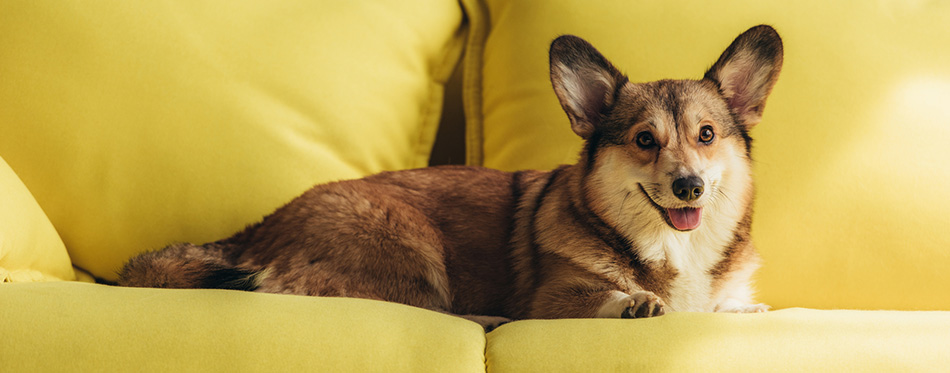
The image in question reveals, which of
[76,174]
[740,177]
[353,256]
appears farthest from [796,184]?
[76,174]

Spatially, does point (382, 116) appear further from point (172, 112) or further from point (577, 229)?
point (577, 229)

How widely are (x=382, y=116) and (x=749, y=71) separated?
3.22 feet

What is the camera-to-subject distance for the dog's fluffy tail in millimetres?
1318

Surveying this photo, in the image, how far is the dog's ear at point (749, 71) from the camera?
1.47 metres

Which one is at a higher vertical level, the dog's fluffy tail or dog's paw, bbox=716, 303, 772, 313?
the dog's fluffy tail

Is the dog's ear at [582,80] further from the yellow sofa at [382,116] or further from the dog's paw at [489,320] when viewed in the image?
the dog's paw at [489,320]

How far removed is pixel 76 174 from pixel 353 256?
78 cm

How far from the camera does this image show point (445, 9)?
2.05 m

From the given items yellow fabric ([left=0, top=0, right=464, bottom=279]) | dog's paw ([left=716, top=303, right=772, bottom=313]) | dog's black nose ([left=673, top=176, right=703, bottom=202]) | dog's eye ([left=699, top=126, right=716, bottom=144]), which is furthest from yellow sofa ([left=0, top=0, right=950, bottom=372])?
dog's black nose ([left=673, top=176, right=703, bottom=202])

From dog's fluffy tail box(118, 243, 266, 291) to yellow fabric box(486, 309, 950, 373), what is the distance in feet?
1.74

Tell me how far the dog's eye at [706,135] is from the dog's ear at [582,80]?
→ 227 mm

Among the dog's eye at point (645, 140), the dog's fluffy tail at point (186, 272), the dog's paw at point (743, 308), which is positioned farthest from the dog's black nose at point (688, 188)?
the dog's fluffy tail at point (186, 272)

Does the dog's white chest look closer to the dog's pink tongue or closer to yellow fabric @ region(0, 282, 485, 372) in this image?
the dog's pink tongue

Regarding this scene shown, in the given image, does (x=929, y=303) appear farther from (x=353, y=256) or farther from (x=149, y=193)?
(x=149, y=193)
